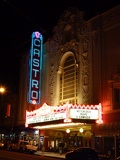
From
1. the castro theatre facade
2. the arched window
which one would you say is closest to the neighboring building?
the castro theatre facade

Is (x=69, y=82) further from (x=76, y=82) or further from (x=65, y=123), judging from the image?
(x=65, y=123)

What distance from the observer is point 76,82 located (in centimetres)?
3159

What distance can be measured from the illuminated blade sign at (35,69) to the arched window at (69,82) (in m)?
3.12

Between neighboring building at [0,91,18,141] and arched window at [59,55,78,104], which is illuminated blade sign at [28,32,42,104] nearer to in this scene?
arched window at [59,55,78,104]

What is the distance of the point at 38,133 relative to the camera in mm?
37281

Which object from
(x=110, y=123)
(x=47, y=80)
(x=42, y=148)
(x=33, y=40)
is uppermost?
(x=33, y=40)

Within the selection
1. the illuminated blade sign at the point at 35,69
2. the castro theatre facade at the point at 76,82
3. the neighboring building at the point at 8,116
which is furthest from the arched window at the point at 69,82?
the neighboring building at the point at 8,116

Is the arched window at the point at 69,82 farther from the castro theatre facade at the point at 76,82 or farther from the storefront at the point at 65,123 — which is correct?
the storefront at the point at 65,123

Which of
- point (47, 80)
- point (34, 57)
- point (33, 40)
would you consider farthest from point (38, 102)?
point (33, 40)

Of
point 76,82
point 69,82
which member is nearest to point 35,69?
point 69,82

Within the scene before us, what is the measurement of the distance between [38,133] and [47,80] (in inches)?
275

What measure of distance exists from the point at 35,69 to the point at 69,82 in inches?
192

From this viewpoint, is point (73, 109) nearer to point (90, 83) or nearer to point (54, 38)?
point (90, 83)

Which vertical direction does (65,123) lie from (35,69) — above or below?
below
